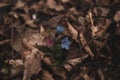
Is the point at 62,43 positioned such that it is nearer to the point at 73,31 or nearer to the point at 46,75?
the point at 73,31

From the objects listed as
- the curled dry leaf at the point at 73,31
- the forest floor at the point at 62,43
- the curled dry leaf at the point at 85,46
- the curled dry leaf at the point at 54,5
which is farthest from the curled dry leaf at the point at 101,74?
the curled dry leaf at the point at 54,5

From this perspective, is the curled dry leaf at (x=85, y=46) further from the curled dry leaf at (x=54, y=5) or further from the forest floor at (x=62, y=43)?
the curled dry leaf at (x=54, y=5)

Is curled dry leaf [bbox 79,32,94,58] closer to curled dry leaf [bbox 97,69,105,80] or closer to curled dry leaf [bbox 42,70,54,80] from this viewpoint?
curled dry leaf [bbox 97,69,105,80]

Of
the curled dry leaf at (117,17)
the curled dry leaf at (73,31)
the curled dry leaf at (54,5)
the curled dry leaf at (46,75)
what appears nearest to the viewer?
the curled dry leaf at (46,75)

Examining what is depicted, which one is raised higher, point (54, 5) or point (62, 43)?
point (54, 5)

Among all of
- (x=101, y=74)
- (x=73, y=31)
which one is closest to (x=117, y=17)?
(x=73, y=31)

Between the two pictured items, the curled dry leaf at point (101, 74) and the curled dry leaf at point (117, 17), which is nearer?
the curled dry leaf at point (101, 74)

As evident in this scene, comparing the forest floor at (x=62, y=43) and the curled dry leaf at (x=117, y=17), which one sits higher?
the curled dry leaf at (x=117, y=17)

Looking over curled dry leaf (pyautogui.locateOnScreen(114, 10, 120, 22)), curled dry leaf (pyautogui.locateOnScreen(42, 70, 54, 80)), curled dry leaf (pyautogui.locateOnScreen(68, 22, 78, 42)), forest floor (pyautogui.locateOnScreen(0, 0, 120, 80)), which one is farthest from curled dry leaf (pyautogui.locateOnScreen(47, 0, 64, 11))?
curled dry leaf (pyautogui.locateOnScreen(42, 70, 54, 80))

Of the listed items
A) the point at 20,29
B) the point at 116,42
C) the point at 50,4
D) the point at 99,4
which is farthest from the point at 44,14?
the point at 116,42

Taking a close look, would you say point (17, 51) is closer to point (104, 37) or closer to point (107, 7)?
point (104, 37)

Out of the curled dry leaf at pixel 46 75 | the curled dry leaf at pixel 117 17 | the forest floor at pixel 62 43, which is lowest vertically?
the curled dry leaf at pixel 46 75
